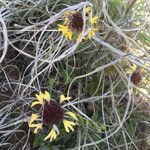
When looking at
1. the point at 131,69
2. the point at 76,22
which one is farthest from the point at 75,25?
the point at 131,69

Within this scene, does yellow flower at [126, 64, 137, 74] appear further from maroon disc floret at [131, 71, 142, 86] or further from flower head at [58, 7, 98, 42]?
flower head at [58, 7, 98, 42]

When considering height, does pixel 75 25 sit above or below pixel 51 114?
above

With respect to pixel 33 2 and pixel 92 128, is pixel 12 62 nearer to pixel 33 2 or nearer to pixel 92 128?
pixel 33 2

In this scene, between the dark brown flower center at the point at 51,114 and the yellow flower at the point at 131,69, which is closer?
the dark brown flower center at the point at 51,114

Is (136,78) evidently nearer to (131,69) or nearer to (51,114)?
(131,69)

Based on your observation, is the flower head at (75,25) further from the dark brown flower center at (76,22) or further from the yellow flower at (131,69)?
the yellow flower at (131,69)

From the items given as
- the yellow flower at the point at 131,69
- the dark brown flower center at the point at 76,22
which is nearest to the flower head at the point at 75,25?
the dark brown flower center at the point at 76,22

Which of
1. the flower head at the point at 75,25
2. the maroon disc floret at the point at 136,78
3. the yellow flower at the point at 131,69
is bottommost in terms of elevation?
the maroon disc floret at the point at 136,78
